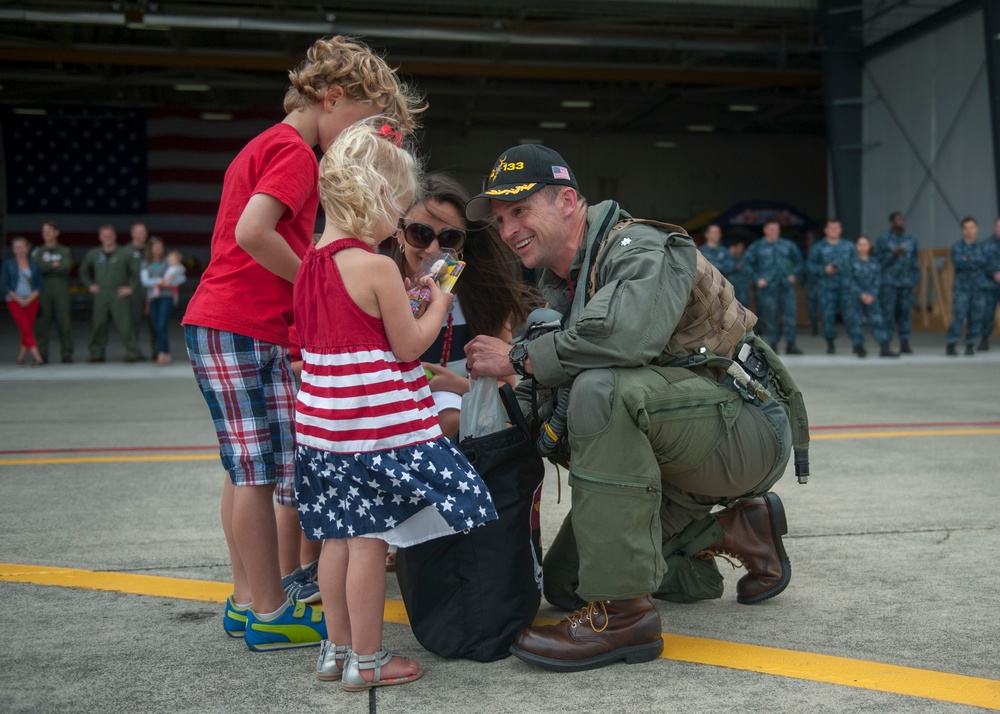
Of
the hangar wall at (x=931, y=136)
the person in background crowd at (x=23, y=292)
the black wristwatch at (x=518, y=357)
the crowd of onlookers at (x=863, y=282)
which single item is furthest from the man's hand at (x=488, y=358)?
the hangar wall at (x=931, y=136)

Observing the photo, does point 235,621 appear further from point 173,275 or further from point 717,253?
point 717,253

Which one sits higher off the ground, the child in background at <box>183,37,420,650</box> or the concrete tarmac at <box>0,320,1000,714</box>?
the child in background at <box>183,37,420,650</box>

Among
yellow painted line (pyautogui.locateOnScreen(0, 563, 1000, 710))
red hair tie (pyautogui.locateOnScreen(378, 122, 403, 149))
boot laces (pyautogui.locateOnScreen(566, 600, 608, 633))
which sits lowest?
yellow painted line (pyautogui.locateOnScreen(0, 563, 1000, 710))

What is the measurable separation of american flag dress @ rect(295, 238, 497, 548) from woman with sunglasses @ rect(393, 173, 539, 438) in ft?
2.46

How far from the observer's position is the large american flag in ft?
88.3

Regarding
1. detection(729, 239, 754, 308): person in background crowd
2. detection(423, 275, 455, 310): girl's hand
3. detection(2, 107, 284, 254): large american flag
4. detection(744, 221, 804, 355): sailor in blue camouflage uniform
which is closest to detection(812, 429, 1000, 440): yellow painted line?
detection(423, 275, 455, 310): girl's hand

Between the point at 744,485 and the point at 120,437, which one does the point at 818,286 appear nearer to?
the point at 120,437

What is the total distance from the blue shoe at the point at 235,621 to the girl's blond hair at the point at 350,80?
1.51m

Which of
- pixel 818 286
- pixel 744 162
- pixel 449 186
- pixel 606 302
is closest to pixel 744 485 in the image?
pixel 606 302

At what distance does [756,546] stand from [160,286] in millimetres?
11070

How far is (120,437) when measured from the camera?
6.37 meters

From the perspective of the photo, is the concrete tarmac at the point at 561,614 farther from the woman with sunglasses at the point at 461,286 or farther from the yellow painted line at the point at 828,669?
the woman with sunglasses at the point at 461,286

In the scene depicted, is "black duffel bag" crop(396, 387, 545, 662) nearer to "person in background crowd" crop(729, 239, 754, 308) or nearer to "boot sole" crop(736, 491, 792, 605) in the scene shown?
"boot sole" crop(736, 491, 792, 605)

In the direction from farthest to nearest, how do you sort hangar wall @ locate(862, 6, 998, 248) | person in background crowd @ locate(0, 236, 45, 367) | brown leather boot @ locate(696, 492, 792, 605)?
hangar wall @ locate(862, 6, 998, 248) < person in background crowd @ locate(0, 236, 45, 367) < brown leather boot @ locate(696, 492, 792, 605)
